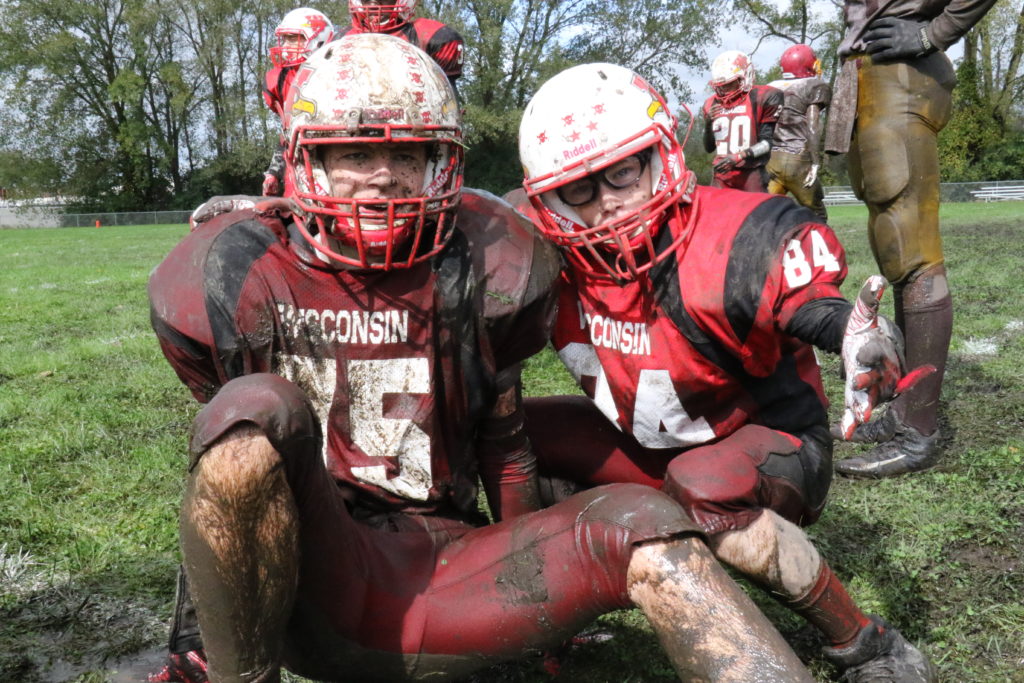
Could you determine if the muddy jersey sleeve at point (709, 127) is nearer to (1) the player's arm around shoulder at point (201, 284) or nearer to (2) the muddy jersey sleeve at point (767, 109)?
(2) the muddy jersey sleeve at point (767, 109)

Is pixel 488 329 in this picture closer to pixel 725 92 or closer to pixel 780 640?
pixel 780 640

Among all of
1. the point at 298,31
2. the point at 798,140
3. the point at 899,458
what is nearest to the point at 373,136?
the point at 899,458

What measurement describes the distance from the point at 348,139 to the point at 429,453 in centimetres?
70

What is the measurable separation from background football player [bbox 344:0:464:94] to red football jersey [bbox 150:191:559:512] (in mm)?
3040

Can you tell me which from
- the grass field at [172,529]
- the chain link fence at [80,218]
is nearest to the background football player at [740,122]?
the grass field at [172,529]

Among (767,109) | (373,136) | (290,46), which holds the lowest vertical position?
(373,136)

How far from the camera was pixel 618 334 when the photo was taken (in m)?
2.33

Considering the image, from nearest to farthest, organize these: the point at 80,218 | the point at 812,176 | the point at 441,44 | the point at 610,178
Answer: the point at 610,178 < the point at 441,44 < the point at 812,176 < the point at 80,218

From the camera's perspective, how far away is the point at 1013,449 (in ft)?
11.9

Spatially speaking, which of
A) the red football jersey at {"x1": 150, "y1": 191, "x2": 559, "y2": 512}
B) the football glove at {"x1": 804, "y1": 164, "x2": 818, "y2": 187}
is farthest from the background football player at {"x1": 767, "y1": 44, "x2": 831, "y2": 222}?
the red football jersey at {"x1": 150, "y1": 191, "x2": 559, "y2": 512}

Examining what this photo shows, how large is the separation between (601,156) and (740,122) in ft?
21.8

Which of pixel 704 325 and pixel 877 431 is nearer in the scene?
pixel 704 325

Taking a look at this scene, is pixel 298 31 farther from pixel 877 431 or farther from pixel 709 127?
pixel 877 431

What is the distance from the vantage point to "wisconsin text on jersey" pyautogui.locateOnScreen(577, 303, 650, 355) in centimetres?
228
